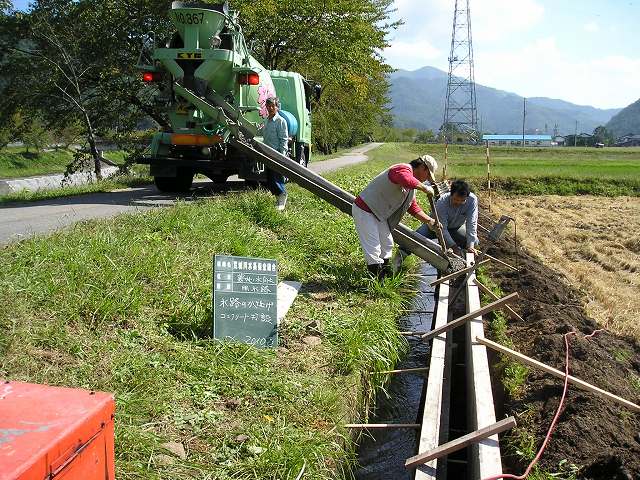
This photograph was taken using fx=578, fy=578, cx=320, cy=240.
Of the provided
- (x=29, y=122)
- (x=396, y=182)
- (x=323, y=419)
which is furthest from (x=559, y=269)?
(x=29, y=122)

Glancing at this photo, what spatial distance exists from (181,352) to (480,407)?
83.8 inches

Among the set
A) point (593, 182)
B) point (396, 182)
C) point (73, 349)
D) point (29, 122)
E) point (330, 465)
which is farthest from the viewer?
point (593, 182)

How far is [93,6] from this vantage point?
53.0ft

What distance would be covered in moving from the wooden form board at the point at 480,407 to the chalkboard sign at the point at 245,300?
1.58 metres

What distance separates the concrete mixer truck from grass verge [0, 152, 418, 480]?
11.4 feet

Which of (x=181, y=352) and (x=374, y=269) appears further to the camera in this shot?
(x=374, y=269)

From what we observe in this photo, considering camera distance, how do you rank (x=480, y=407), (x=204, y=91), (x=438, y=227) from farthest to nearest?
(x=204, y=91), (x=438, y=227), (x=480, y=407)

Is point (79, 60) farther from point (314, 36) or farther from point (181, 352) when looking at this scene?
point (181, 352)

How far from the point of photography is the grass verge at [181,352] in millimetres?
3318

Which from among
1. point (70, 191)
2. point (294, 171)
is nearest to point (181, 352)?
point (294, 171)

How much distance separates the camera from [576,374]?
4527mm

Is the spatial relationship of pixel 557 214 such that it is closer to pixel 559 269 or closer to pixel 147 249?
pixel 559 269

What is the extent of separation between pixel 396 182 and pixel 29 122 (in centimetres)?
1393

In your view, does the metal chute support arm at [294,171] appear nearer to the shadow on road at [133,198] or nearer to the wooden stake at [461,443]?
the shadow on road at [133,198]
